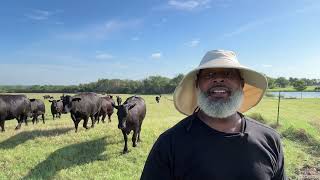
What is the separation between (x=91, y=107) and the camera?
21906mm

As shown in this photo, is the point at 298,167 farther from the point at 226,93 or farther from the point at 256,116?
the point at 256,116

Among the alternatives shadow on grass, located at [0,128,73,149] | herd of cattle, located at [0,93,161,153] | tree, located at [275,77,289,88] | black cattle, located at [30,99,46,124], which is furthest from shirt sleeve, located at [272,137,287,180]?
tree, located at [275,77,289,88]

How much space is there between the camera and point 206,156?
3.61 metres

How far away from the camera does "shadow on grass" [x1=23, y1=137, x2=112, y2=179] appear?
12219 millimetres

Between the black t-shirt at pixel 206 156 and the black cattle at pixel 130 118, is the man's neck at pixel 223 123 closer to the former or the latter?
the black t-shirt at pixel 206 156

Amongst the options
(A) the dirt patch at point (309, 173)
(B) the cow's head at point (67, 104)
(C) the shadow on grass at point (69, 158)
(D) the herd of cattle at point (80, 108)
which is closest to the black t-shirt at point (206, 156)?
(C) the shadow on grass at point (69, 158)

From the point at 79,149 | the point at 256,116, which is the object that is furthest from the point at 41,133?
the point at 256,116

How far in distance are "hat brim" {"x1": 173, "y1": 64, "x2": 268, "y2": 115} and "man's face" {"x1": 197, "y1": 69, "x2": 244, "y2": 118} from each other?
0.18 metres

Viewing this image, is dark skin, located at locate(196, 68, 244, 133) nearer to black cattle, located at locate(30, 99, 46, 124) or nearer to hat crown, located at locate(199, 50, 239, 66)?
hat crown, located at locate(199, 50, 239, 66)

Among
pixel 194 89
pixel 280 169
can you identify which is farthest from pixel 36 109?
pixel 280 169

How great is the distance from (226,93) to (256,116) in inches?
904

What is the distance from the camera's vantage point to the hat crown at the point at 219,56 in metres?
4.19

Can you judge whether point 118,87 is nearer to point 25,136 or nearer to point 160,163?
point 25,136

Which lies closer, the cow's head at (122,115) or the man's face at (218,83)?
the man's face at (218,83)
